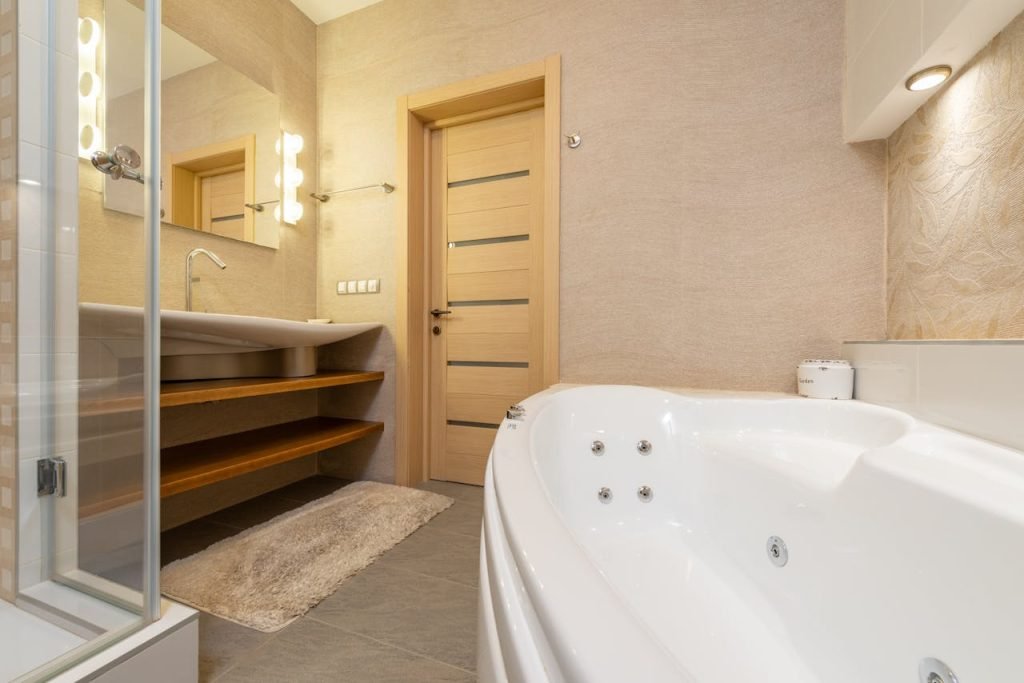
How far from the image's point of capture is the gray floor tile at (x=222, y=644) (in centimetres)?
96

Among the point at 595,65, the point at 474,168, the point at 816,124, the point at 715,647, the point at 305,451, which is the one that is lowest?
the point at 715,647

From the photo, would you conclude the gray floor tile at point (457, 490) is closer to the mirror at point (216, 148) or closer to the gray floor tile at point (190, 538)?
the gray floor tile at point (190, 538)

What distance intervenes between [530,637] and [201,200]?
2.20 meters

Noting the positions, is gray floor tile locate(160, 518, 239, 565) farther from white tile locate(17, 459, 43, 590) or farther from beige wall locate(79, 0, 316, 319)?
beige wall locate(79, 0, 316, 319)

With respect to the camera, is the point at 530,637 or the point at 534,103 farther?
the point at 534,103

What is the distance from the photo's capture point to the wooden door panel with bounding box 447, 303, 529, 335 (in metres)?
2.12

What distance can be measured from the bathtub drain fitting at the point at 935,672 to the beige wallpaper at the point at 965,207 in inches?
28.3

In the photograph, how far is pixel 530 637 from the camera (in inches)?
12.7

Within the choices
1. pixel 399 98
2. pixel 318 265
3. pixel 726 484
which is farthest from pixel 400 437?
pixel 399 98

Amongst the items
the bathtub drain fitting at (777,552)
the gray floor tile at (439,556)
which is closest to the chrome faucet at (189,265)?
the gray floor tile at (439,556)

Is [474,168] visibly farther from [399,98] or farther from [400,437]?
[400,437]

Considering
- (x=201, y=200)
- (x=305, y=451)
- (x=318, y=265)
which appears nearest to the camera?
(x=305, y=451)

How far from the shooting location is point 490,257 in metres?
2.18

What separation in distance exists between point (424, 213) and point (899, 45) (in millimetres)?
1912
